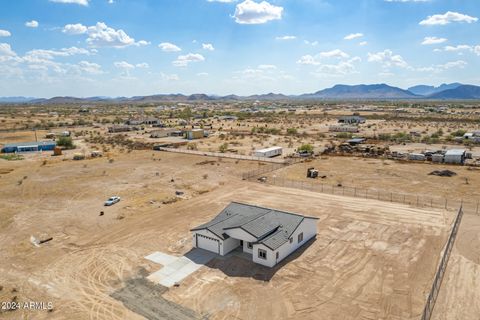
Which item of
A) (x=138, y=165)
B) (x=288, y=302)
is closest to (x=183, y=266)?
(x=288, y=302)

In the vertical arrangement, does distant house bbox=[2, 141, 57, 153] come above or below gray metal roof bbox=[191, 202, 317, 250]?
below

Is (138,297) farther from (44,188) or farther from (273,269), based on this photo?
(44,188)

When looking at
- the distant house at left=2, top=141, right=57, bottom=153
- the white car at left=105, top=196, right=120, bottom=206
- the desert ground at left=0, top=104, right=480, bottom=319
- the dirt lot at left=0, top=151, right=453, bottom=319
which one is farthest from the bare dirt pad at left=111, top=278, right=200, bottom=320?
the distant house at left=2, top=141, right=57, bottom=153

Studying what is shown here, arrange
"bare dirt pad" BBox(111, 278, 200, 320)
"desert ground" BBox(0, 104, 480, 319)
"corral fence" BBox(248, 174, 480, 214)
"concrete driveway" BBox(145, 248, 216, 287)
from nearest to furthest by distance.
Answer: "bare dirt pad" BBox(111, 278, 200, 320) < "desert ground" BBox(0, 104, 480, 319) < "concrete driveway" BBox(145, 248, 216, 287) < "corral fence" BBox(248, 174, 480, 214)

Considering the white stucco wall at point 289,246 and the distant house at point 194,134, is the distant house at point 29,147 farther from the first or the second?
the white stucco wall at point 289,246

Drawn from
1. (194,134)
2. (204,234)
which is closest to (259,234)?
(204,234)

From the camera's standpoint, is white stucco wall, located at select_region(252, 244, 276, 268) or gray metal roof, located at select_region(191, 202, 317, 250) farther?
gray metal roof, located at select_region(191, 202, 317, 250)

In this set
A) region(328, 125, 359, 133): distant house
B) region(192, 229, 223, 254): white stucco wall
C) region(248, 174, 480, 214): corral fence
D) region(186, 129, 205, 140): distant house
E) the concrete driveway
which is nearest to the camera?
the concrete driveway

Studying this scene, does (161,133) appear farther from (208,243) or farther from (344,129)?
(208,243)

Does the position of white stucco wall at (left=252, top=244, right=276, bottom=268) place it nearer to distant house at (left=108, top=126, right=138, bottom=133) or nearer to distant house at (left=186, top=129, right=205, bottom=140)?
distant house at (left=186, top=129, right=205, bottom=140)
